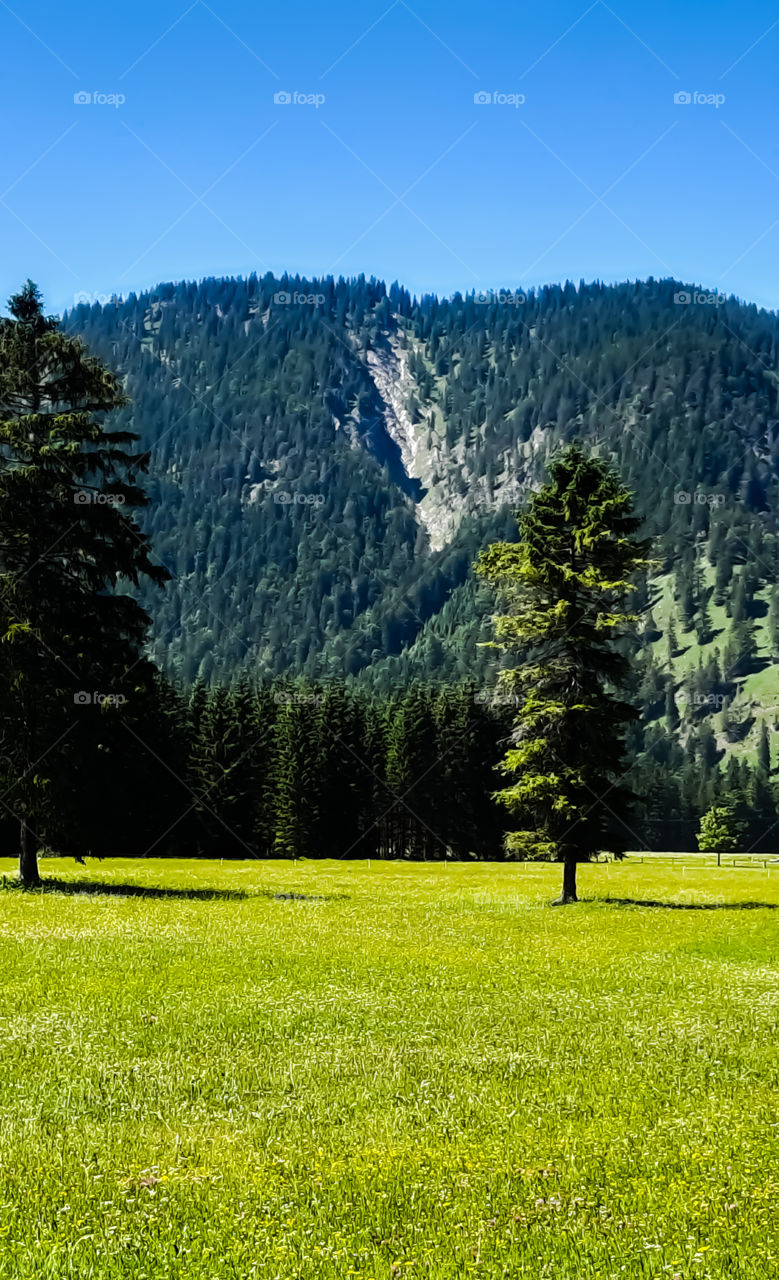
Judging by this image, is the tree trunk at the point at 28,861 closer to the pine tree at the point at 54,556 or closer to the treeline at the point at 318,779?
the pine tree at the point at 54,556

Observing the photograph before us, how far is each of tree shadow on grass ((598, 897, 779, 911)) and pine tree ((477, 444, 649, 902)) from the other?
183 cm

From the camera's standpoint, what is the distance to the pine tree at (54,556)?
3259cm

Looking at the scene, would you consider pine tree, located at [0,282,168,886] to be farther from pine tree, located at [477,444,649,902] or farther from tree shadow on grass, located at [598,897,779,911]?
tree shadow on grass, located at [598,897,779,911]

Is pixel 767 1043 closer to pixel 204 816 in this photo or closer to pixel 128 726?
pixel 128 726

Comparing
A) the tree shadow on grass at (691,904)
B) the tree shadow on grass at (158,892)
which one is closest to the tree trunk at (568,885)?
the tree shadow on grass at (691,904)

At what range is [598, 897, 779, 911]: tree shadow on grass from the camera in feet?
116

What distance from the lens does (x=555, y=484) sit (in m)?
38.8

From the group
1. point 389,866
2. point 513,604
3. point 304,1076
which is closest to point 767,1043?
point 304,1076

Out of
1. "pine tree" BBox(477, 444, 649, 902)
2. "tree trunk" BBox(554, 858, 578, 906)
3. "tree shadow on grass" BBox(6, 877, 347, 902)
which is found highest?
"pine tree" BBox(477, 444, 649, 902)

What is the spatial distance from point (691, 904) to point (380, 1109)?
29926mm

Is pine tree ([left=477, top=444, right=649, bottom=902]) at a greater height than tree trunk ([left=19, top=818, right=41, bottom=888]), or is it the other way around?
pine tree ([left=477, top=444, right=649, bottom=902])

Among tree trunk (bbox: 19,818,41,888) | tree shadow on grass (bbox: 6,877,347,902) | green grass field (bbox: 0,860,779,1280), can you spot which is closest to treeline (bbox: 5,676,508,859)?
tree shadow on grass (bbox: 6,877,347,902)

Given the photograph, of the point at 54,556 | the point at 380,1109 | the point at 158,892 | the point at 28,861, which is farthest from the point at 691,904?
the point at 380,1109

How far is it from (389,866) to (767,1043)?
58.4 metres
